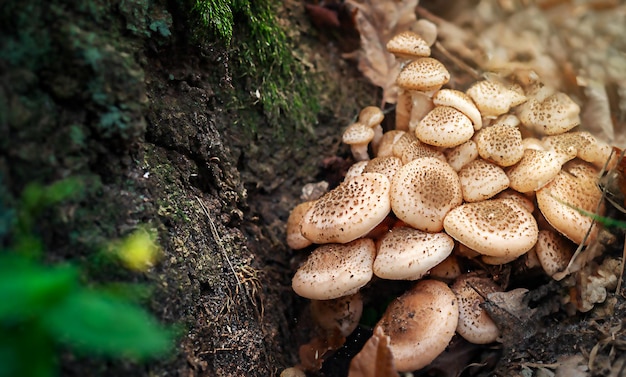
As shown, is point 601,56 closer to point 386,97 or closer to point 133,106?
point 386,97

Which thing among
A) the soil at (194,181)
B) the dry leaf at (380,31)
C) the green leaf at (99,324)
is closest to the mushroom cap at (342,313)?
the soil at (194,181)

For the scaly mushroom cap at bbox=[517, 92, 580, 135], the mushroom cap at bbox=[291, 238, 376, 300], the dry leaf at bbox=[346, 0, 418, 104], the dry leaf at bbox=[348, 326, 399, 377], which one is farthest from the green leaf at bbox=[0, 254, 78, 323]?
the dry leaf at bbox=[346, 0, 418, 104]

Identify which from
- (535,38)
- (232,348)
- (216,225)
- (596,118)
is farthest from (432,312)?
(535,38)

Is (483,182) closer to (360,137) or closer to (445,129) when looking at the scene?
(445,129)

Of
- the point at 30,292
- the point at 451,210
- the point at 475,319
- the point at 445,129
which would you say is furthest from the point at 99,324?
the point at 445,129

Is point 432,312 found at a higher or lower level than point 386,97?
lower

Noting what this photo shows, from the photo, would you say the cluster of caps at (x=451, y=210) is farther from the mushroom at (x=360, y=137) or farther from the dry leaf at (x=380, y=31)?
the dry leaf at (x=380, y=31)
